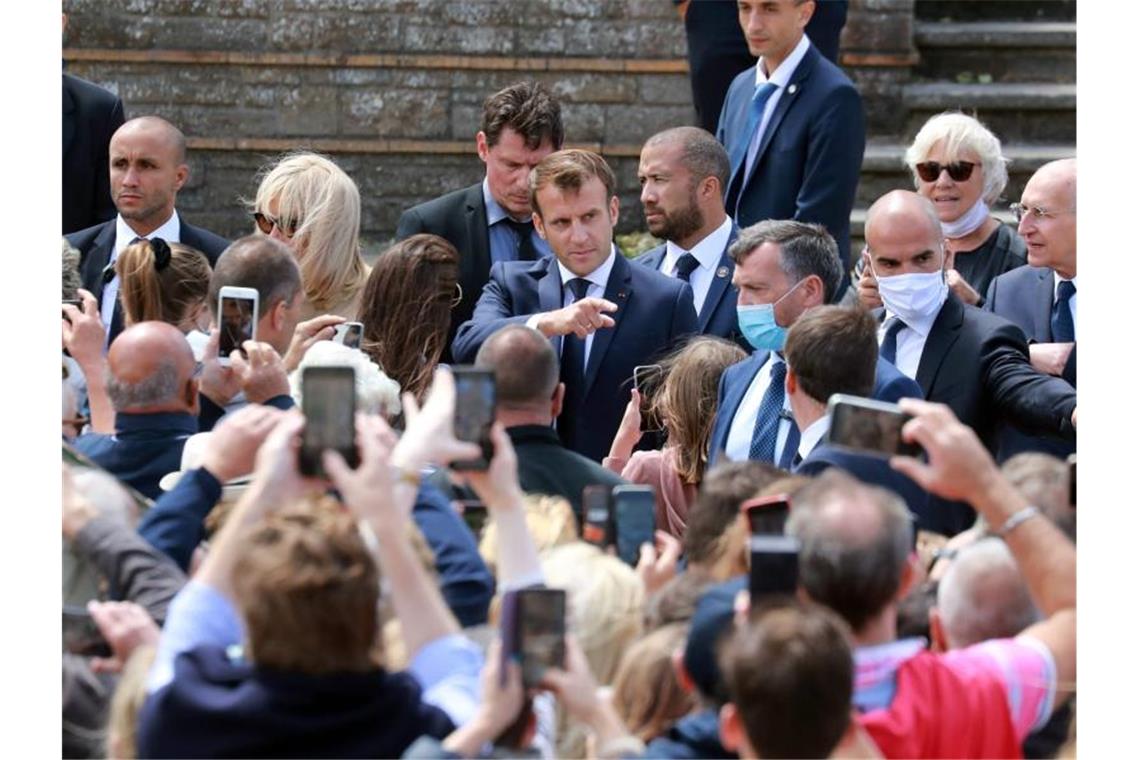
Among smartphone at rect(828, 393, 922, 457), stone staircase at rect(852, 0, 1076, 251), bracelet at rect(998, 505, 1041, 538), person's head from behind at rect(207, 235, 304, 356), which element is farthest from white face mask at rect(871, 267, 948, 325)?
stone staircase at rect(852, 0, 1076, 251)

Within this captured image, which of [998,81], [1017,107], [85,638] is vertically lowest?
[85,638]

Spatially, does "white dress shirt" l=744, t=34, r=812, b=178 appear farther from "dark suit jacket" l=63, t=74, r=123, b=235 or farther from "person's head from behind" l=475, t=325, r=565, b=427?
"person's head from behind" l=475, t=325, r=565, b=427

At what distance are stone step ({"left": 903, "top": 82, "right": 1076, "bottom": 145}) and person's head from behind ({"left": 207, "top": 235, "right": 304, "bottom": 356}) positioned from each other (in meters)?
5.88

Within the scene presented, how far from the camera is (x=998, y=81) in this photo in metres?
10.8

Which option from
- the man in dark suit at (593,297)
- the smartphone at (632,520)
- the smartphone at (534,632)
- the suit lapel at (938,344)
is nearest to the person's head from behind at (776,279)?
the suit lapel at (938,344)

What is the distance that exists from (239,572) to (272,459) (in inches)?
12.6

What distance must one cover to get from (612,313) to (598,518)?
7.74ft

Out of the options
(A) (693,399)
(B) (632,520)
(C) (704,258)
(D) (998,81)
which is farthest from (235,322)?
(D) (998,81)

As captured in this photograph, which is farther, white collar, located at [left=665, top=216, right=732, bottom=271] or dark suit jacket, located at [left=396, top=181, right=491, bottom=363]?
dark suit jacket, located at [left=396, top=181, right=491, bottom=363]

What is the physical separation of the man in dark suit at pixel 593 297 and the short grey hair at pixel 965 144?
1.34 metres

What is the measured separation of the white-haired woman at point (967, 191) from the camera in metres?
6.89

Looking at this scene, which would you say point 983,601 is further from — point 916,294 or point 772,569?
point 916,294

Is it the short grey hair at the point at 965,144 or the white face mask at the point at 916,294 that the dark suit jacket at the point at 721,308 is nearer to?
the white face mask at the point at 916,294

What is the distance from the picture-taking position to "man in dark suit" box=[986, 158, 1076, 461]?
19.7 feet
